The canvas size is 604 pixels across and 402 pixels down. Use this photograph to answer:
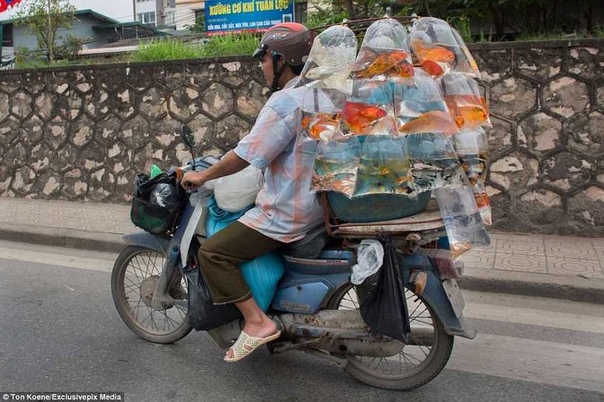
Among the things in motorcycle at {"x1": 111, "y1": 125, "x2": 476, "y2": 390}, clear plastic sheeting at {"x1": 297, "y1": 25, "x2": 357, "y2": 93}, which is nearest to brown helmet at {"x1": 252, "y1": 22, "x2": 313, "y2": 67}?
clear plastic sheeting at {"x1": 297, "y1": 25, "x2": 357, "y2": 93}

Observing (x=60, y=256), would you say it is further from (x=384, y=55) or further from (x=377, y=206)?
(x=384, y=55)

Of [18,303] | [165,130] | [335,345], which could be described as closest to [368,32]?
[335,345]

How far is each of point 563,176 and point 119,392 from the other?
4.62 meters

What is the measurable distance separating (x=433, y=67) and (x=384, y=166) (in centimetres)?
53

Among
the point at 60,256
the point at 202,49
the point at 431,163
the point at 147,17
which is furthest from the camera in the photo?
the point at 147,17

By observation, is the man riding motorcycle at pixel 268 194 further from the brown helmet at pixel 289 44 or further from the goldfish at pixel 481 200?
the goldfish at pixel 481 200

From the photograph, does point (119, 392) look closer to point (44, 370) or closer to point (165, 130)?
point (44, 370)

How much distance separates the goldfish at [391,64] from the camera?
8.54ft

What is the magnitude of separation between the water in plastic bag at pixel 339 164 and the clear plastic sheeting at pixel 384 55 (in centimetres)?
31

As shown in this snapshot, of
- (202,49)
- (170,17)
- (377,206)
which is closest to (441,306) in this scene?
(377,206)

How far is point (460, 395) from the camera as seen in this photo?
3152 millimetres

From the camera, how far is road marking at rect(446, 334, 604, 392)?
333cm

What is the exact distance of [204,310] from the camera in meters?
3.21

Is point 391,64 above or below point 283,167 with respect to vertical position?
above
